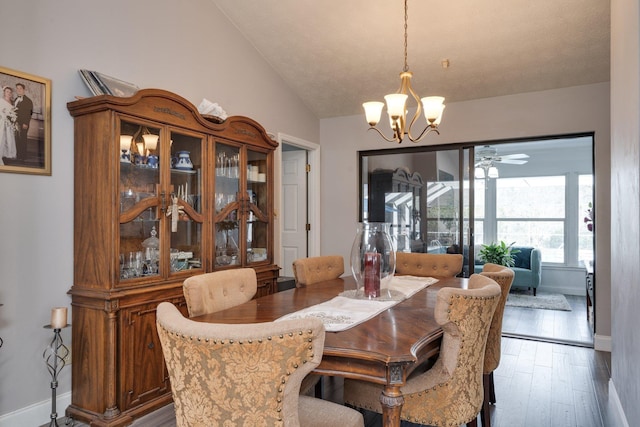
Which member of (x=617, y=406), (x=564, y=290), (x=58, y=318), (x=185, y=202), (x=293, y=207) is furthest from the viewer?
(x=564, y=290)

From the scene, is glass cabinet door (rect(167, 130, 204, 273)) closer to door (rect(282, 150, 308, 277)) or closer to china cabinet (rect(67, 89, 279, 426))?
china cabinet (rect(67, 89, 279, 426))

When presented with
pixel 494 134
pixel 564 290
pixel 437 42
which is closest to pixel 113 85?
pixel 437 42

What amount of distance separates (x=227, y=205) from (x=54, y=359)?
1514 millimetres

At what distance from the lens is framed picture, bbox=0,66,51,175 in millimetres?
2303

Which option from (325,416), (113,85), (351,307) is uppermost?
(113,85)

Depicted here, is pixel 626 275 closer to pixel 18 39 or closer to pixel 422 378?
pixel 422 378

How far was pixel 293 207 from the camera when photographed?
5.24m

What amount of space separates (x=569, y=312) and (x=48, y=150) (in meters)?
6.00

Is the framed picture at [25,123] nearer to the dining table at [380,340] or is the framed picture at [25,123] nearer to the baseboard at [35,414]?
the baseboard at [35,414]

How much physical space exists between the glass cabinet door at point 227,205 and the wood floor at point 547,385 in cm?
115

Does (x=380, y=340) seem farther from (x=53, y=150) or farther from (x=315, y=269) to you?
(x=53, y=150)

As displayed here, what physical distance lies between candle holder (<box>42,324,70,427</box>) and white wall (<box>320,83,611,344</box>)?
10.5 feet

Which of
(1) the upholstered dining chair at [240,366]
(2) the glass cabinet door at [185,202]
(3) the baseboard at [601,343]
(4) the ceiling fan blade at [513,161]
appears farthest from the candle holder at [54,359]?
(4) the ceiling fan blade at [513,161]

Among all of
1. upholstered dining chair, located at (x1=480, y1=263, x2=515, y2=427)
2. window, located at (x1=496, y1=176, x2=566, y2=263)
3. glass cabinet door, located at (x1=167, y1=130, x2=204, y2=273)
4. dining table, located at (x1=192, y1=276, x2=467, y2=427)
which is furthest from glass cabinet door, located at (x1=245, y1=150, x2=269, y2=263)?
window, located at (x1=496, y1=176, x2=566, y2=263)
